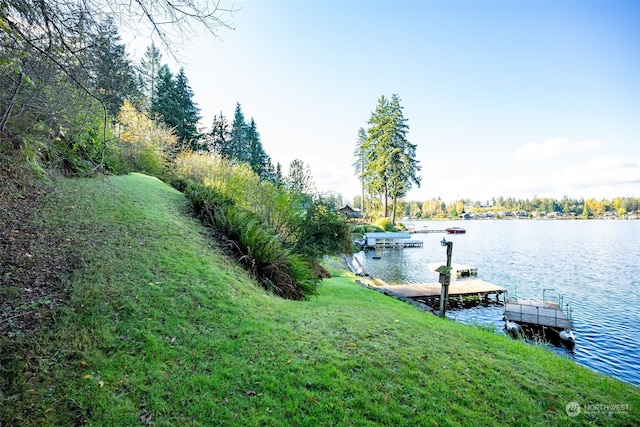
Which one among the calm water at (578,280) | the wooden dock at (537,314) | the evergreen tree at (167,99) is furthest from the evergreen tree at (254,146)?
the wooden dock at (537,314)

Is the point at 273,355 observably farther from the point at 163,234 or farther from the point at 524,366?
the point at 163,234

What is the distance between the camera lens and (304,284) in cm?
729

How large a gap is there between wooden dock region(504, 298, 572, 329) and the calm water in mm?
695

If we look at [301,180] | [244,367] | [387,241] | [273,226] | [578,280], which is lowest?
[578,280]

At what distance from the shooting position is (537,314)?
34.2ft

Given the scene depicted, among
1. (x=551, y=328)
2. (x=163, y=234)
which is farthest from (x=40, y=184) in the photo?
(x=551, y=328)

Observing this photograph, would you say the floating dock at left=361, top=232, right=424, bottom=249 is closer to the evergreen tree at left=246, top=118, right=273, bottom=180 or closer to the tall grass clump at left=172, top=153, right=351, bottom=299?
the evergreen tree at left=246, top=118, right=273, bottom=180

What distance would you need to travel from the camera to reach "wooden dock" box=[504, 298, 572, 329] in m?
9.89

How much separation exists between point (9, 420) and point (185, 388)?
3.76 ft

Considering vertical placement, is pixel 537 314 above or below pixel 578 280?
above

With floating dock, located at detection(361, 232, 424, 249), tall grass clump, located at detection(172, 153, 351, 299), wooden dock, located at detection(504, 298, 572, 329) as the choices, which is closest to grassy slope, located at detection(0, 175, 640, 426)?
tall grass clump, located at detection(172, 153, 351, 299)

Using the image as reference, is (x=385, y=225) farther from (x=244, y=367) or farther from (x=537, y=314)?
(x=244, y=367)

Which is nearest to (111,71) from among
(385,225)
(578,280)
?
(578,280)

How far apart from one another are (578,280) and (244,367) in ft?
73.0
